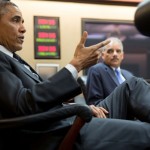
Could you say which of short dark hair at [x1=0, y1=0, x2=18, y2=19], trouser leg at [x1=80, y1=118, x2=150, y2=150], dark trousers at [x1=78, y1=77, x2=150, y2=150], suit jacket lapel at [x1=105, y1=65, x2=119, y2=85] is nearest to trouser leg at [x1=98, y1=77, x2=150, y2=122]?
dark trousers at [x1=78, y1=77, x2=150, y2=150]

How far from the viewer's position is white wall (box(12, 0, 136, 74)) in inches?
149

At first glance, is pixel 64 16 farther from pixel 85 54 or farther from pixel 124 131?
pixel 124 131

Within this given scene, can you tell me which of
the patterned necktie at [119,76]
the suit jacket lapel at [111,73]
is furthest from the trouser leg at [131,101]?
the patterned necktie at [119,76]

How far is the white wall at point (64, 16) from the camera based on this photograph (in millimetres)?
3797

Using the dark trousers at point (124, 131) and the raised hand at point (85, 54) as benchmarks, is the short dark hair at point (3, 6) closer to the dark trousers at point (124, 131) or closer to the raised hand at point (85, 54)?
the raised hand at point (85, 54)

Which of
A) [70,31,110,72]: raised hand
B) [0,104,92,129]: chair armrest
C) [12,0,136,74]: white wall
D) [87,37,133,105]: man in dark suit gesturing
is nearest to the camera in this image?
[0,104,92,129]: chair armrest

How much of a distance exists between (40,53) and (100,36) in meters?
0.78

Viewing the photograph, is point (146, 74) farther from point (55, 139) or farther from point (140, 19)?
point (140, 19)

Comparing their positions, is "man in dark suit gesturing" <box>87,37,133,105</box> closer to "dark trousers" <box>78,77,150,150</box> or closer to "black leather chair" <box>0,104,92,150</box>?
"dark trousers" <box>78,77,150,150</box>

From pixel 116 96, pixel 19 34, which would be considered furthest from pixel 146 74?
pixel 19 34

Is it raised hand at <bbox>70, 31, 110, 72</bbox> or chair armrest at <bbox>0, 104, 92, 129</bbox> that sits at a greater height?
raised hand at <bbox>70, 31, 110, 72</bbox>

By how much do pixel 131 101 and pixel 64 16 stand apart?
2.48 meters

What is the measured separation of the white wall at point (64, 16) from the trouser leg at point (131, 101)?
2.16m

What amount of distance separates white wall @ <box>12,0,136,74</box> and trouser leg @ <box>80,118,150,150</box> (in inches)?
98.0
